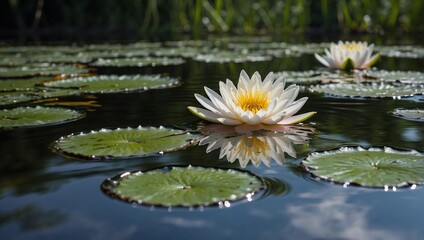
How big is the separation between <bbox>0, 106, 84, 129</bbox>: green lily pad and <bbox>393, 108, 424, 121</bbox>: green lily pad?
107 cm

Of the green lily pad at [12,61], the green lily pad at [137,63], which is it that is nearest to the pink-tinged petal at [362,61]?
the green lily pad at [137,63]

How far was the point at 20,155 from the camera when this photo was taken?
1.44m

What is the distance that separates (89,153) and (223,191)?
17.7 inches

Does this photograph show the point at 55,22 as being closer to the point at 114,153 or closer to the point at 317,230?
the point at 114,153

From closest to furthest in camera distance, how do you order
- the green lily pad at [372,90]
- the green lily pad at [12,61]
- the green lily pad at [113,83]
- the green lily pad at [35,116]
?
1. the green lily pad at [35,116]
2. the green lily pad at [372,90]
3. the green lily pad at [113,83]
4. the green lily pad at [12,61]

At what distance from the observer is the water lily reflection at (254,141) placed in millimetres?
1328

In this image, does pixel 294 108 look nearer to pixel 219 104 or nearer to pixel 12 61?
pixel 219 104

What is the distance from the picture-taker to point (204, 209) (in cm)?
101

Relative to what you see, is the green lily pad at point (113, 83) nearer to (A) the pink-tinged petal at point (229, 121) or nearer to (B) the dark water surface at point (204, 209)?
(B) the dark water surface at point (204, 209)

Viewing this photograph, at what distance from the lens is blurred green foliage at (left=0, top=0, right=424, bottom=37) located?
7.04 m

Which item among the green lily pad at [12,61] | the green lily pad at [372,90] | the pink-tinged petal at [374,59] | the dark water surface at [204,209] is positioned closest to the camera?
the dark water surface at [204,209]

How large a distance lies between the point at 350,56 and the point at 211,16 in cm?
518

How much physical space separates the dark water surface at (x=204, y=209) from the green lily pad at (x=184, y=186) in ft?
0.07

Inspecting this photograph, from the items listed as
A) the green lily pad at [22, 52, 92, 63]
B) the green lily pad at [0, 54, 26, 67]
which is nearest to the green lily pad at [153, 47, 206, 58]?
the green lily pad at [22, 52, 92, 63]
